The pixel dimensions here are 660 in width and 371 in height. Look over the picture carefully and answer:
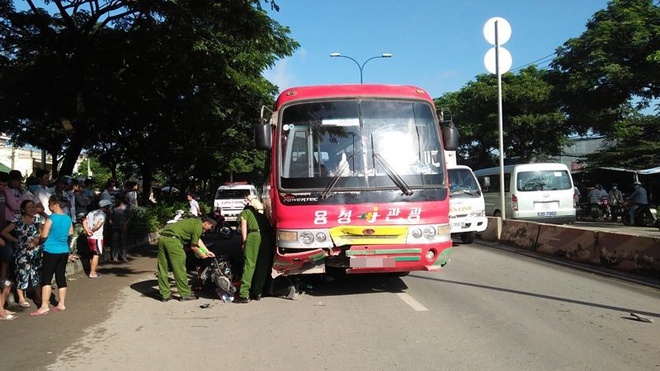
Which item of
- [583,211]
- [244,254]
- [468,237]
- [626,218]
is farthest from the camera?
[583,211]

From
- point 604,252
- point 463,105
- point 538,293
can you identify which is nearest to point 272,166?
point 538,293

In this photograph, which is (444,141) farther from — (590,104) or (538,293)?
(590,104)

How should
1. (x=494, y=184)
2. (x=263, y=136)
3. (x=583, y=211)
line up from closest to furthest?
(x=263, y=136)
(x=494, y=184)
(x=583, y=211)

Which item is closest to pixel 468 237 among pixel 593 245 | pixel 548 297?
pixel 593 245

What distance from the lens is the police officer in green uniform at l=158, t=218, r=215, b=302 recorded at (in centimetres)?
767

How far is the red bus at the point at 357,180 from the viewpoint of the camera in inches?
272

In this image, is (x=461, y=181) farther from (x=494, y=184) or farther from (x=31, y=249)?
(x=31, y=249)

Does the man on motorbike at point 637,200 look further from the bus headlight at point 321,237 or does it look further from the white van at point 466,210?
the bus headlight at point 321,237

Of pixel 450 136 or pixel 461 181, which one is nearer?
pixel 450 136

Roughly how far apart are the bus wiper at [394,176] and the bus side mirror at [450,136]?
105 centimetres

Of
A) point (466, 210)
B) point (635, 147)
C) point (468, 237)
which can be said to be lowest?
point (468, 237)

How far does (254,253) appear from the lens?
7.51 metres

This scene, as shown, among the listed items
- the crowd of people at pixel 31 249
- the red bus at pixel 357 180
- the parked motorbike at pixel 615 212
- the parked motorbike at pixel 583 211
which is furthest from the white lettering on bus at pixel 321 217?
the parked motorbike at pixel 615 212

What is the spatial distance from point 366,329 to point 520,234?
870 cm
